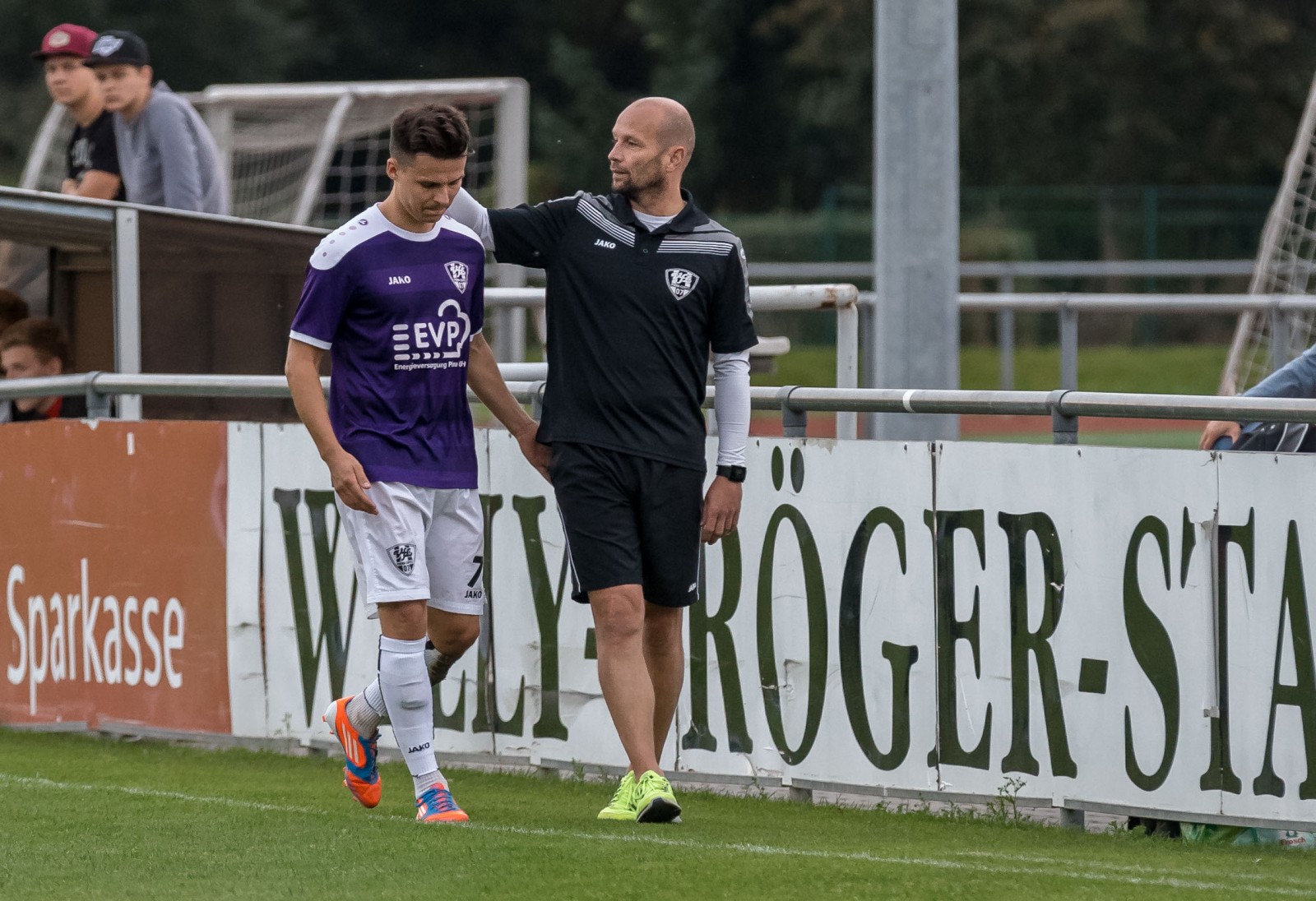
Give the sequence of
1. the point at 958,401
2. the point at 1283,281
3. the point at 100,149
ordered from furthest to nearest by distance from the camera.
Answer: the point at 1283,281
the point at 100,149
the point at 958,401

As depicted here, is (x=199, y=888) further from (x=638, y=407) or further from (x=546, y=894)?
(x=638, y=407)

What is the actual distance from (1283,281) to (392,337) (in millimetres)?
16105

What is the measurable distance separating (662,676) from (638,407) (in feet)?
2.70

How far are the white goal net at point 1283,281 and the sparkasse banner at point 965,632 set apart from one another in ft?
18.6

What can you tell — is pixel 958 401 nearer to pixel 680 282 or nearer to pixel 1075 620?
pixel 1075 620

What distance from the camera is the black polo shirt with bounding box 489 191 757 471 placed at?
5973 millimetres

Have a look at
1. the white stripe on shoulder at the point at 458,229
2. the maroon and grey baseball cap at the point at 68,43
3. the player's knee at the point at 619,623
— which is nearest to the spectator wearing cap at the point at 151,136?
the maroon and grey baseball cap at the point at 68,43

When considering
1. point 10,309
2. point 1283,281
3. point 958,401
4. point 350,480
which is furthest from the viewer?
point 1283,281

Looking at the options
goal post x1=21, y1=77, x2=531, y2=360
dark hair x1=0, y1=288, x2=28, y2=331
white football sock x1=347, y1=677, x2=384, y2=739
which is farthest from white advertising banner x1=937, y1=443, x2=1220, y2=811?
goal post x1=21, y1=77, x2=531, y2=360

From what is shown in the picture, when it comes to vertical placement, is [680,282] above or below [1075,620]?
above

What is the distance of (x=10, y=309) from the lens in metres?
10.1

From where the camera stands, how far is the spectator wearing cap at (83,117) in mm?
10315

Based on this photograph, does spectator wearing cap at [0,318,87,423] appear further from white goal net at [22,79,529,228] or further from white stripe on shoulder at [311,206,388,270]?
white goal net at [22,79,529,228]

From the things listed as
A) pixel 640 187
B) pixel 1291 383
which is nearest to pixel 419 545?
pixel 640 187
